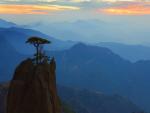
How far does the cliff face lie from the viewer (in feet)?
143

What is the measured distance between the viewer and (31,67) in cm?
4456

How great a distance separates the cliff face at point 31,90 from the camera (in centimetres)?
4366

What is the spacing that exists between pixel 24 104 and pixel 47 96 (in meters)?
2.52

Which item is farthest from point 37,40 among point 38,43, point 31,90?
point 31,90

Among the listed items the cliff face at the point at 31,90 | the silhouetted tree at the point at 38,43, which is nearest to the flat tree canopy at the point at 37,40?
the silhouetted tree at the point at 38,43

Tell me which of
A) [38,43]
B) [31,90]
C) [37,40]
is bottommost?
[31,90]

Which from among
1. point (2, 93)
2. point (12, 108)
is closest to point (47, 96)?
point (12, 108)

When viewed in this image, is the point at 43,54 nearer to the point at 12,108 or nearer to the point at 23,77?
the point at 23,77

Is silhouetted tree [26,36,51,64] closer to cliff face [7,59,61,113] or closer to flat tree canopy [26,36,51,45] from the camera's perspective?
flat tree canopy [26,36,51,45]

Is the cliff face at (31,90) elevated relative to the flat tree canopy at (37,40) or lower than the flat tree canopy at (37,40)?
lower

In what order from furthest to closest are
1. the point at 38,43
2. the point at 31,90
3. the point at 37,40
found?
the point at 38,43
the point at 37,40
the point at 31,90

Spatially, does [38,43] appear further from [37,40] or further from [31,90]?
[31,90]

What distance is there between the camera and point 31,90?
43.6 m

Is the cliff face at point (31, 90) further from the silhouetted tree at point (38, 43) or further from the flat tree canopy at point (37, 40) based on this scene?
the flat tree canopy at point (37, 40)
